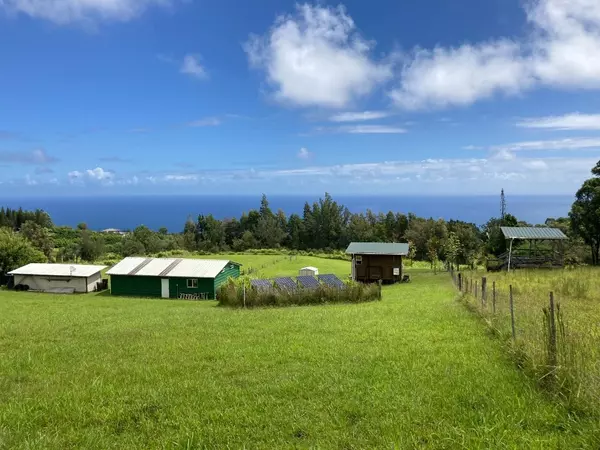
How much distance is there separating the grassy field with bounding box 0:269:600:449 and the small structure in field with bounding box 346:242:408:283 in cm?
2268

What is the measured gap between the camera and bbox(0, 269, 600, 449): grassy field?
5066mm

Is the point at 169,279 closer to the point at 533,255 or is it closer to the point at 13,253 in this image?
the point at 13,253

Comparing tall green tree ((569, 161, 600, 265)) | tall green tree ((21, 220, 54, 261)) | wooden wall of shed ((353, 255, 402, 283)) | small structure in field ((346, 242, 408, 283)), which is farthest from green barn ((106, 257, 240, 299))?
tall green tree ((21, 220, 54, 261))

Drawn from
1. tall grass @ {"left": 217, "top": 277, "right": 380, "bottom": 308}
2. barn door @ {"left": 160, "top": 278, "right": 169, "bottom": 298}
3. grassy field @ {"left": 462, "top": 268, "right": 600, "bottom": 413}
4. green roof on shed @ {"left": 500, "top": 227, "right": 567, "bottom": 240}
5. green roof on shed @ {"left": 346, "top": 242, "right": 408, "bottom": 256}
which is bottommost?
barn door @ {"left": 160, "top": 278, "right": 169, "bottom": 298}

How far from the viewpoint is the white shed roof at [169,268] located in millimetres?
34125

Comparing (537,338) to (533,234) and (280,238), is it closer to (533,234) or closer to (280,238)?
(533,234)

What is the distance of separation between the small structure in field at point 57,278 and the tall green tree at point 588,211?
38.4m

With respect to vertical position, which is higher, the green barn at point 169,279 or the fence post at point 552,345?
the fence post at point 552,345

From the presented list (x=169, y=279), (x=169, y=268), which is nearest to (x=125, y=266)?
(x=169, y=268)

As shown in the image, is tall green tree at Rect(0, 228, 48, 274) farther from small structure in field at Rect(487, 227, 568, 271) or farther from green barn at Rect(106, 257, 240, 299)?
small structure in field at Rect(487, 227, 568, 271)

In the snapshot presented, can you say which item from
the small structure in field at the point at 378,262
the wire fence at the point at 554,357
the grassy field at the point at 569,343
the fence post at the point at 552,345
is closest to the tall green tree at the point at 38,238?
the small structure in field at the point at 378,262

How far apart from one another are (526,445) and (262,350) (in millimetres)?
5529

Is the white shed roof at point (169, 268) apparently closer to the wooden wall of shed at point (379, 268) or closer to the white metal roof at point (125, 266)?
the white metal roof at point (125, 266)

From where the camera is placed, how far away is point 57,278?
3659 cm
